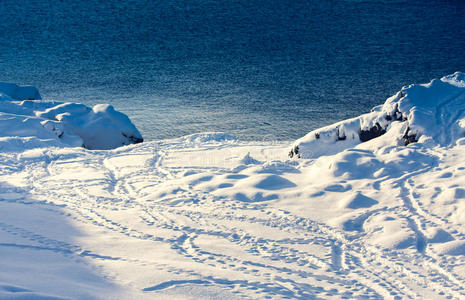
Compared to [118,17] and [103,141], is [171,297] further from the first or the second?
[118,17]

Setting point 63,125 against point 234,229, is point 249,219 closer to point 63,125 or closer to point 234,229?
point 234,229

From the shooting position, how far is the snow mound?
26.6ft

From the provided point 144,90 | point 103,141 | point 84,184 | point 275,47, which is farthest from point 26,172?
point 275,47

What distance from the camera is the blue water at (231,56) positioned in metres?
15.3

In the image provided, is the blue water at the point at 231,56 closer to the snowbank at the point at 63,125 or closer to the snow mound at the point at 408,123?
the snowbank at the point at 63,125

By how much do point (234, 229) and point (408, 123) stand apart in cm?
389

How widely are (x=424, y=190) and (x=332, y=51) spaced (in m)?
16.6

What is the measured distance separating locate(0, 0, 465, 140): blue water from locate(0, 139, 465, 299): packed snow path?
5520mm

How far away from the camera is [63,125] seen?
37.1 feet

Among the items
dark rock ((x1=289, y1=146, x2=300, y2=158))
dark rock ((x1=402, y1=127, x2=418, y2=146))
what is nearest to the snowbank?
dark rock ((x1=289, y1=146, x2=300, y2=158))

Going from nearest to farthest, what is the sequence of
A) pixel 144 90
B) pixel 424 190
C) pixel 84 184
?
pixel 424 190
pixel 84 184
pixel 144 90

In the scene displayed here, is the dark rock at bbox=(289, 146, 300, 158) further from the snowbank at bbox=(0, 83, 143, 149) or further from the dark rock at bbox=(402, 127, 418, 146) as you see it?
the snowbank at bbox=(0, 83, 143, 149)

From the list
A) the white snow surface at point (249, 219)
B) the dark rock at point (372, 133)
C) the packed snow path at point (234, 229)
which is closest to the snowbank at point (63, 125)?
the white snow surface at point (249, 219)

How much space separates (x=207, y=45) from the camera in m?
24.1
